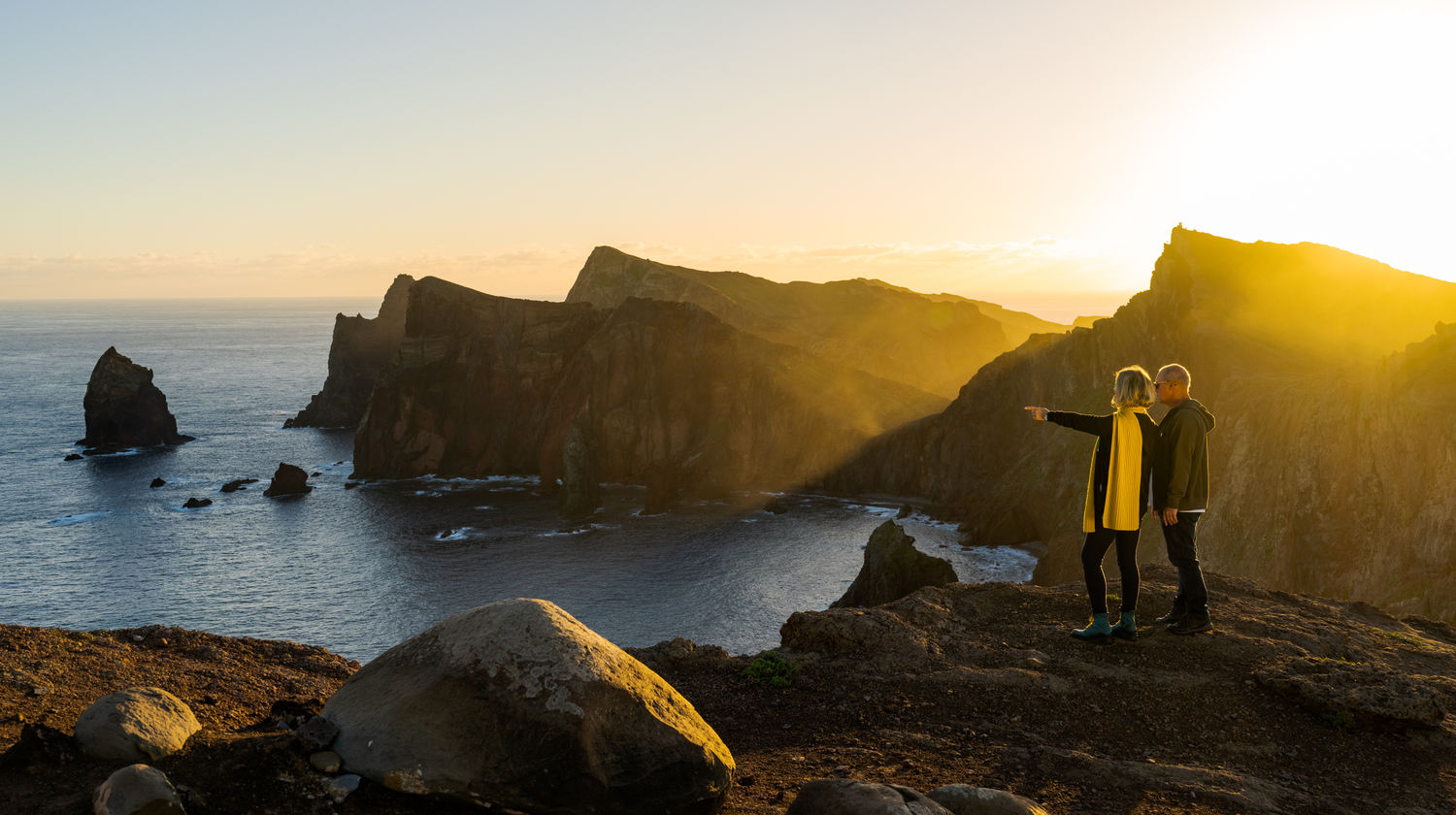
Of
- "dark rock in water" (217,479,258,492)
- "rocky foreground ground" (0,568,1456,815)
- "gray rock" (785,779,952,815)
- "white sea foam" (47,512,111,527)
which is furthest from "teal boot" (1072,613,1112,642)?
"dark rock in water" (217,479,258,492)

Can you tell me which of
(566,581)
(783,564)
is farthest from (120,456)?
(783,564)

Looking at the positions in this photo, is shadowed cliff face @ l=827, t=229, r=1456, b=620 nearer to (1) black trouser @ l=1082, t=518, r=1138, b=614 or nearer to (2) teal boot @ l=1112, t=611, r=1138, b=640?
(2) teal boot @ l=1112, t=611, r=1138, b=640

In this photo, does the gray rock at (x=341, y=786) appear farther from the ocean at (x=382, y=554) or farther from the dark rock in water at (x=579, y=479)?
the dark rock in water at (x=579, y=479)

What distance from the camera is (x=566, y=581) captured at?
64.6 metres

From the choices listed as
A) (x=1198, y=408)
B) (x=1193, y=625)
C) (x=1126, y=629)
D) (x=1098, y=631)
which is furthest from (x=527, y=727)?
(x=1193, y=625)

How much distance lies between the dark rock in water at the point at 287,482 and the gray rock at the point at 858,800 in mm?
96970

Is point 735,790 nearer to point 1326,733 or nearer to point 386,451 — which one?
point 1326,733

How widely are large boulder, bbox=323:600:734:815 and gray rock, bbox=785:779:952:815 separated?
2.97ft

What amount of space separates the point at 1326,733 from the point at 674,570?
2364 inches

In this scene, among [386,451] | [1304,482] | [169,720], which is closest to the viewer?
[169,720]

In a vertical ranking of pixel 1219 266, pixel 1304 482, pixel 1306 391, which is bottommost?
pixel 1304 482

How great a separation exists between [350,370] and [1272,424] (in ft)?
462

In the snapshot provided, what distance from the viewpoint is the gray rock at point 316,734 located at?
23.3 ft

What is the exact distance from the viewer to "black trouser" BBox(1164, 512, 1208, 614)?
10.8 meters
